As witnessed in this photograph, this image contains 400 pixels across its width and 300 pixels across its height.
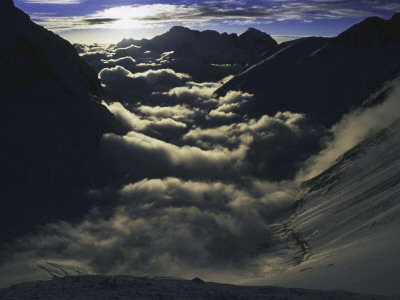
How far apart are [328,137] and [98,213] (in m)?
109

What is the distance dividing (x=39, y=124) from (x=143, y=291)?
125723 millimetres

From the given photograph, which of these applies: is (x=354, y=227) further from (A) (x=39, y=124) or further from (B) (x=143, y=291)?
(A) (x=39, y=124)

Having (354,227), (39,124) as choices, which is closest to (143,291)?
(354,227)

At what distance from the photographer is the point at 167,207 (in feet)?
426

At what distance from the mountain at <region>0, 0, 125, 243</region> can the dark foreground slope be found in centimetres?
7804

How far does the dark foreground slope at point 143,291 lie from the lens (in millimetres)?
22031

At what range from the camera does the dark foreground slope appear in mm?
22031

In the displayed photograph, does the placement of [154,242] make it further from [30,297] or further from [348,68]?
[348,68]

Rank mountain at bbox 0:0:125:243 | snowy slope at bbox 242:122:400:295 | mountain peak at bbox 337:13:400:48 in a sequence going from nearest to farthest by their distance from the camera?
snowy slope at bbox 242:122:400:295 → mountain at bbox 0:0:125:243 → mountain peak at bbox 337:13:400:48

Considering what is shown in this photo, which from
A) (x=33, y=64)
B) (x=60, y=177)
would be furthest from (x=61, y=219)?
(x=33, y=64)

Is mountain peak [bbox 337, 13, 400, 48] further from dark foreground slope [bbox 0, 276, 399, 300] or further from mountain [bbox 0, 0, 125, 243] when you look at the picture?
dark foreground slope [bbox 0, 276, 399, 300]

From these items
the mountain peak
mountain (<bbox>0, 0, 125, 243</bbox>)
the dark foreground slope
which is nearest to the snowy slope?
the dark foreground slope

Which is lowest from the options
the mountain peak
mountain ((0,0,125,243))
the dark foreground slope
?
the dark foreground slope

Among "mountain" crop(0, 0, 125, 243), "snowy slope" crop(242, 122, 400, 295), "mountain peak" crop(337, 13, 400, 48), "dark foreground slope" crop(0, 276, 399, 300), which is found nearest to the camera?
"dark foreground slope" crop(0, 276, 399, 300)
